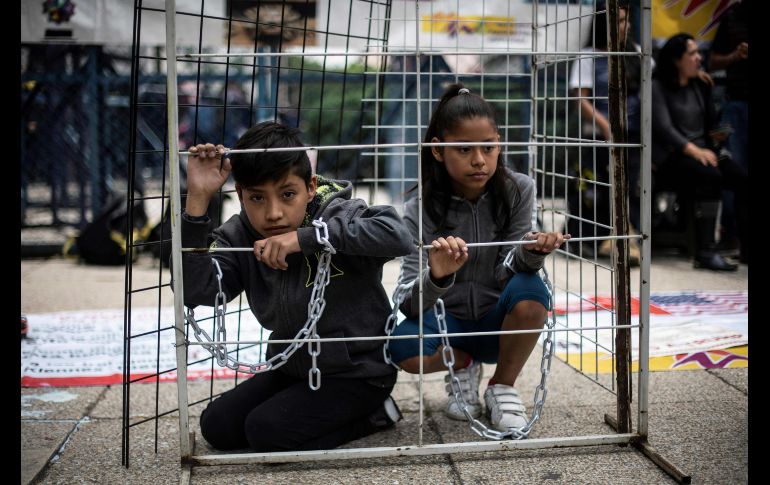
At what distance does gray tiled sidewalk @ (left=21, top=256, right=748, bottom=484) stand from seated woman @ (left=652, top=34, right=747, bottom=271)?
2357 millimetres

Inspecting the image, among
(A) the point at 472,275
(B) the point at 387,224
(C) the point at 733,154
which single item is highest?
(C) the point at 733,154

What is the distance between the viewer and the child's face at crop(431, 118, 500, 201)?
2457 millimetres

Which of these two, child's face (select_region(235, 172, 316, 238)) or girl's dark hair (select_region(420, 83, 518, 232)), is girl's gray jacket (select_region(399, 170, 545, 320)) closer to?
girl's dark hair (select_region(420, 83, 518, 232))

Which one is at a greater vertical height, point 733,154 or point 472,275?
point 733,154

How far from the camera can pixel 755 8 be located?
2.10 metres

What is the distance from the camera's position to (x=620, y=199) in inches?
93.0

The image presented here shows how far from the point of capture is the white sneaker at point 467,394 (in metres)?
2.66

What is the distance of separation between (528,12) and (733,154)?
5.95ft

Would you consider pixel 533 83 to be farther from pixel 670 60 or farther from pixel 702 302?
pixel 670 60

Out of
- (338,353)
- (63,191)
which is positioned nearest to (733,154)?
(338,353)

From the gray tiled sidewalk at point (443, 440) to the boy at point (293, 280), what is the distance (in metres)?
0.12

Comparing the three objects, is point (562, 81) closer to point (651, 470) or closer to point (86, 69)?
point (86, 69)

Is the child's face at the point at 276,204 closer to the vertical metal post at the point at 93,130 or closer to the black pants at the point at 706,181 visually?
the black pants at the point at 706,181

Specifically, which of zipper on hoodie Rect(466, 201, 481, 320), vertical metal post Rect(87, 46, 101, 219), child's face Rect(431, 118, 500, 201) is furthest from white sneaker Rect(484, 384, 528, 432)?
vertical metal post Rect(87, 46, 101, 219)
